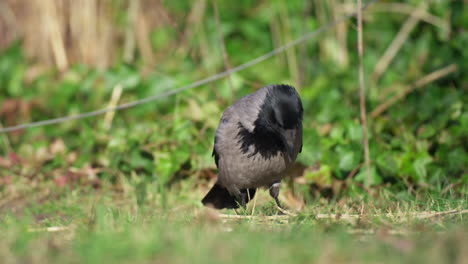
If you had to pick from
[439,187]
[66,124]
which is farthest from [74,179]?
[439,187]

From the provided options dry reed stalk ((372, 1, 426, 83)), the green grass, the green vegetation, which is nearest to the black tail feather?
the green vegetation

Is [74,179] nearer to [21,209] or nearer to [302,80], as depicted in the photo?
[21,209]

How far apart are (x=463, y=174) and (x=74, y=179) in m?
3.22

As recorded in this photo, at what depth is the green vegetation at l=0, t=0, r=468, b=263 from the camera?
8.74 ft

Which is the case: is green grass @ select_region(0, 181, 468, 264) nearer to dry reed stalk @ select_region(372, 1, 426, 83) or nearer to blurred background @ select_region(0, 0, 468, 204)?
blurred background @ select_region(0, 0, 468, 204)

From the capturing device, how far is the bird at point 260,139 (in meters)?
3.91

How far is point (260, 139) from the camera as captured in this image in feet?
13.3

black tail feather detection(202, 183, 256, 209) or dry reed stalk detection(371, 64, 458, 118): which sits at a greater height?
dry reed stalk detection(371, 64, 458, 118)

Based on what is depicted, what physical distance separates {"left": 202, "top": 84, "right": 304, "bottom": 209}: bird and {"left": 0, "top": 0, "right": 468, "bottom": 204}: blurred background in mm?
667

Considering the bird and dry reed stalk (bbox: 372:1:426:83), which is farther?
dry reed stalk (bbox: 372:1:426:83)

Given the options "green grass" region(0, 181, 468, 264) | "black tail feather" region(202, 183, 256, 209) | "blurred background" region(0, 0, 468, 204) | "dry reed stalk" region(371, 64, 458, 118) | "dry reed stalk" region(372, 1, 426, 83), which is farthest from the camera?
"dry reed stalk" region(372, 1, 426, 83)

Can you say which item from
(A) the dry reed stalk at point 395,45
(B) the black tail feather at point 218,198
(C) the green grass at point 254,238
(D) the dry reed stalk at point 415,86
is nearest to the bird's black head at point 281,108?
(C) the green grass at point 254,238

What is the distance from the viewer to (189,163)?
5348 mm

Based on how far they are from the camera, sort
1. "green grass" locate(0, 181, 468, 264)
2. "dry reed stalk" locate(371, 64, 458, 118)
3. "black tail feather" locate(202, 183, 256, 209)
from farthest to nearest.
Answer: "dry reed stalk" locate(371, 64, 458, 118), "black tail feather" locate(202, 183, 256, 209), "green grass" locate(0, 181, 468, 264)
